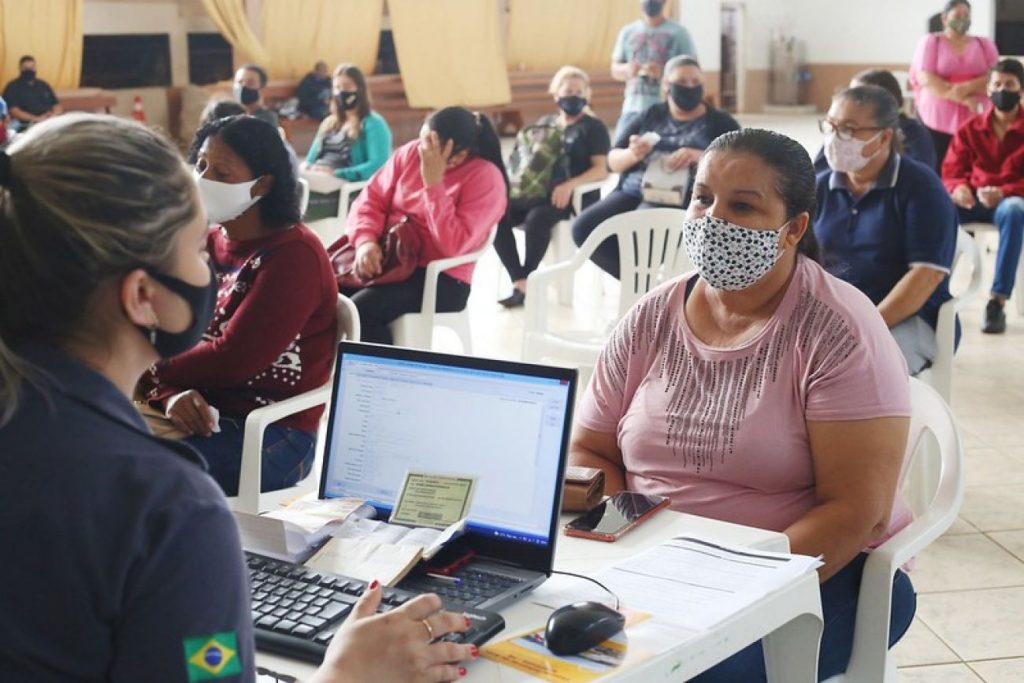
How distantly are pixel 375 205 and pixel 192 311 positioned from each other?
3.68 metres

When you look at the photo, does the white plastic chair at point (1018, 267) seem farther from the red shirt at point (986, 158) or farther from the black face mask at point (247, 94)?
the black face mask at point (247, 94)

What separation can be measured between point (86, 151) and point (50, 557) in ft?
1.11

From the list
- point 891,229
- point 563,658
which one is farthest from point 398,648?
point 891,229

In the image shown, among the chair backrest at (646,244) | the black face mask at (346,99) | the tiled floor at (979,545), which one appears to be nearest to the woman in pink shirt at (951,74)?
the tiled floor at (979,545)

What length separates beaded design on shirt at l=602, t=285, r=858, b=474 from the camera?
2.14 meters

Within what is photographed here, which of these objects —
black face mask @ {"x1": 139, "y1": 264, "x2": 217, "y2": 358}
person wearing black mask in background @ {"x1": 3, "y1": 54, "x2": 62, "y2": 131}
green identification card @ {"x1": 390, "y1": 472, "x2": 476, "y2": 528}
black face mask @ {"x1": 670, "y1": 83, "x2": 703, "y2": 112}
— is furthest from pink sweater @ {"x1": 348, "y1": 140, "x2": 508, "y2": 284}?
person wearing black mask in background @ {"x1": 3, "y1": 54, "x2": 62, "y2": 131}

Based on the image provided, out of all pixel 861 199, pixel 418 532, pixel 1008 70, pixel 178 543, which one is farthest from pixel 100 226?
pixel 1008 70

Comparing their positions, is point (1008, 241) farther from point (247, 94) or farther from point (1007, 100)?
point (247, 94)

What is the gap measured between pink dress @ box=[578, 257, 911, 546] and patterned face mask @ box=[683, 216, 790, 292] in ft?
0.20

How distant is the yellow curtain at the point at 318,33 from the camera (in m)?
13.1

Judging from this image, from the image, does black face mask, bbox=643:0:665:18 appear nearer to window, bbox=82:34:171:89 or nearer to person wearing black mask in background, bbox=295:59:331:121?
person wearing black mask in background, bbox=295:59:331:121

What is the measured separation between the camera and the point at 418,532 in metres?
1.77

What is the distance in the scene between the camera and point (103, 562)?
1074 millimetres

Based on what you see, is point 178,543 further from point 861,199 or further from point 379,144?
point 379,144
